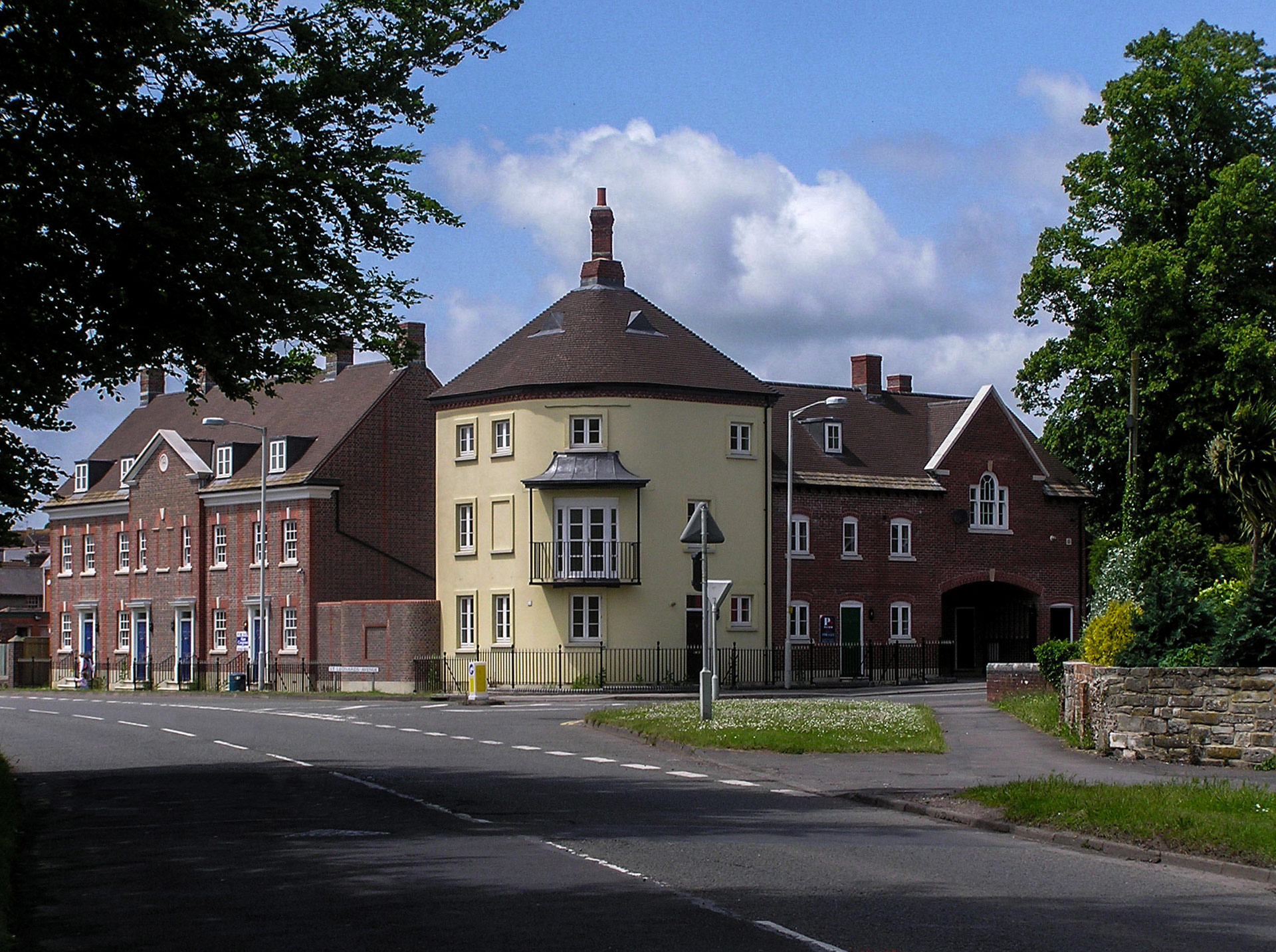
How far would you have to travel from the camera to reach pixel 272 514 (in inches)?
2365

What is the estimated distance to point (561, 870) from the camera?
11.7 metres

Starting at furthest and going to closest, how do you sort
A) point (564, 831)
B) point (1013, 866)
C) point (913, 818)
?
point (913, 818) < point (564, 831) < point (1013, 866)

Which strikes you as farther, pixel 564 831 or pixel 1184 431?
pixel 1184 431

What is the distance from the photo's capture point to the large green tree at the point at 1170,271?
1818 inches

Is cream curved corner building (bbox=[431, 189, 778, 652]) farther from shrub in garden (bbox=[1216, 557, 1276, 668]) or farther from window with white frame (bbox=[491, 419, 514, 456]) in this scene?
shrub in garden (bbox=[1216, 557, 1276, 668])

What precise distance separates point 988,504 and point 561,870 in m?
49.7

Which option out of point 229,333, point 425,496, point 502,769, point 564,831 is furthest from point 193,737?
point 425,496

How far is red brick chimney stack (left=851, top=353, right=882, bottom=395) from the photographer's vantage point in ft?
209

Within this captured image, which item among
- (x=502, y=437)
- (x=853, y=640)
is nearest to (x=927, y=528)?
(x=853, y=640)

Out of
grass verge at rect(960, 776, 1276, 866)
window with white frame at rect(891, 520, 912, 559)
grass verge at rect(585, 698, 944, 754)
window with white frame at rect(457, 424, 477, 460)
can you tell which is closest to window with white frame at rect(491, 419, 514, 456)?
window with white frame at rect(457, 424, 477, 460)

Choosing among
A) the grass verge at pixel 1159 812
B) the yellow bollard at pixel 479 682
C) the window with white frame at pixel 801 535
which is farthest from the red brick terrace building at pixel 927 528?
the grass verge at pixel 1159 812

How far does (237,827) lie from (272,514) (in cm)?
4660

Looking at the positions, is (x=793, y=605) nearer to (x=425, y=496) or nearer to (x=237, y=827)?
(x=425, y=496)

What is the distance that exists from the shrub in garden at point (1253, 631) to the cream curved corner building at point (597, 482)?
31984 mm
